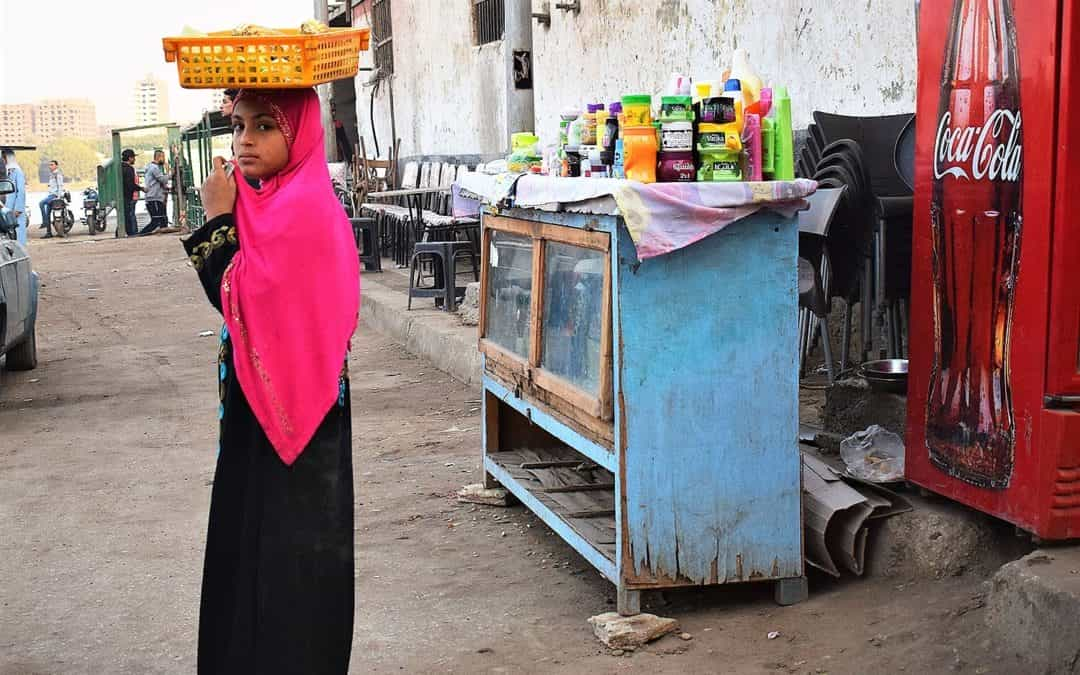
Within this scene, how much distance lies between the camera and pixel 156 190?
26734 millimetres

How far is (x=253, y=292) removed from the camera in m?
2.86

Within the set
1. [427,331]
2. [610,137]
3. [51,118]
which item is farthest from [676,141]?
[51,118]

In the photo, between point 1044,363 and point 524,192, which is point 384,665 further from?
point 1044,363

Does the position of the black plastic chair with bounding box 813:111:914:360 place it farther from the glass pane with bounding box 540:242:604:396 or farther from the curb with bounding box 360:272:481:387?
the curb with bounding box 360:272:481:387

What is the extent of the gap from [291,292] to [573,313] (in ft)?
5.44

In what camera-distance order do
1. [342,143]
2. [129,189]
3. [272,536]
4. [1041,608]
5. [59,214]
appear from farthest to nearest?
[59,214] < [129,189] < [342,143] < [1041,608] < [272,536]

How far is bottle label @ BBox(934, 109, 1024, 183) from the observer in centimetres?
372

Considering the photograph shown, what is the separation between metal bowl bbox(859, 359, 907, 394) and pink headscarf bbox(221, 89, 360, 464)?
2.37m

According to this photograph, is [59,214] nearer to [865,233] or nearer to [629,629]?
[865,233]

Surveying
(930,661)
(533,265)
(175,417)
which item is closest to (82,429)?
(175,417)

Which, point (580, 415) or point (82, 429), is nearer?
point (580, 415)

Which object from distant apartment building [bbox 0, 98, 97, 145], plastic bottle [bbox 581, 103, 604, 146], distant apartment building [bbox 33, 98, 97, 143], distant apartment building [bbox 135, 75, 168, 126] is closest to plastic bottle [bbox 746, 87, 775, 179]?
plastic bottle [bbox 581, 103, 604, 146]

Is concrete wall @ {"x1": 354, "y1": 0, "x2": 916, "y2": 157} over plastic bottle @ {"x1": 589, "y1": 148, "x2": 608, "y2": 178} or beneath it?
over

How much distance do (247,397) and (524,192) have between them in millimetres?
1881
